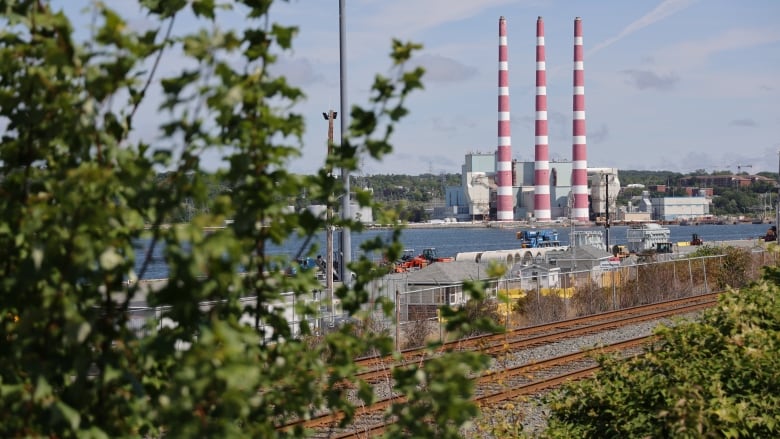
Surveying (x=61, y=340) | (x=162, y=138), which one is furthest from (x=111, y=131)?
(x=61, y=340)

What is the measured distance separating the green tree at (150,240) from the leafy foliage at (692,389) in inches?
125

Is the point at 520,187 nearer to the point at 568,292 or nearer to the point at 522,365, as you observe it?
the point at 568,292

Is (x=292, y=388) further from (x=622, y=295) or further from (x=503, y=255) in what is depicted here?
(x=503, y=255)

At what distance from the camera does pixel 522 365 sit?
15617mm

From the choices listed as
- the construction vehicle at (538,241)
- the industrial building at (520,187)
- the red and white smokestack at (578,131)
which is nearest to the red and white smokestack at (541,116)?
the red and white smokestack at (578,131)

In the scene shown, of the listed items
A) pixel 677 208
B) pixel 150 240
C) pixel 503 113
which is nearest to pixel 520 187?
pixel 503 113

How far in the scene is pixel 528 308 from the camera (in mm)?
23516

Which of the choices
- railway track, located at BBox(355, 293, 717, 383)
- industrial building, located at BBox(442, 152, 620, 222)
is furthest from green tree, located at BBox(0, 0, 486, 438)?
industrial building, located at BBox(442, 152, 620, 222)

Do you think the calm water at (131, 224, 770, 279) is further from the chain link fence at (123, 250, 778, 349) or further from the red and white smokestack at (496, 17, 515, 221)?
the chain link fence at (123, 250, 778, 349)

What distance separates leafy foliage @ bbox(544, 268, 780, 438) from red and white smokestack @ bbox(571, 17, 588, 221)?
106509mm

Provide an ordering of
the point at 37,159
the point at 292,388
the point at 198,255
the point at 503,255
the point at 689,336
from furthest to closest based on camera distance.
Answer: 1. the point at 503,255
2. the point at 689,336
3. the point at 292,388
4. the point at 37,159
5. the point at 198,255

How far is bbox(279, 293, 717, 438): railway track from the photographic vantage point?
10281 millimetres

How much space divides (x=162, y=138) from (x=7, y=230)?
57 cm

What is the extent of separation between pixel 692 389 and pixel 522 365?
9.87 meters
